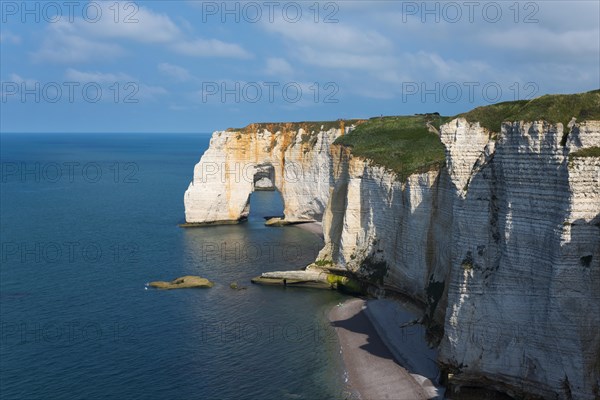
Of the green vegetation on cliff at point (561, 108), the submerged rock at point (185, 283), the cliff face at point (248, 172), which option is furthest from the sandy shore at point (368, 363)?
the cliff face at point (248, 172)

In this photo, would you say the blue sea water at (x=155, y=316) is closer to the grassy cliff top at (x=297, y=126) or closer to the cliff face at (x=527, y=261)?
the cliff face at (x=527, y=261)

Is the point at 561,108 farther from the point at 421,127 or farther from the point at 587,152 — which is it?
the point at 421,127

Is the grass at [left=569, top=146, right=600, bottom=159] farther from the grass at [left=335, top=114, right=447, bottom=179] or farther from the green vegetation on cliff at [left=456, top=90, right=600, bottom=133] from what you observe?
the grass at [left=335, top=114, right=447, bottom=179]

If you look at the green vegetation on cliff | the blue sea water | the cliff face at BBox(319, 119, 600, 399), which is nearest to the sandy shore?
the blue sea water

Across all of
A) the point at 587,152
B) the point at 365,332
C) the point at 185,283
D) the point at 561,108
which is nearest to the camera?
the point at 587,152

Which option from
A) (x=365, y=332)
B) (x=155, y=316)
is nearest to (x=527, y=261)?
(x=365, y=332)

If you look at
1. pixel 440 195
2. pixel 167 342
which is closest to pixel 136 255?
pixel 167 342

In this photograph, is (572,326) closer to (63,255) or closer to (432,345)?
(432,345)
